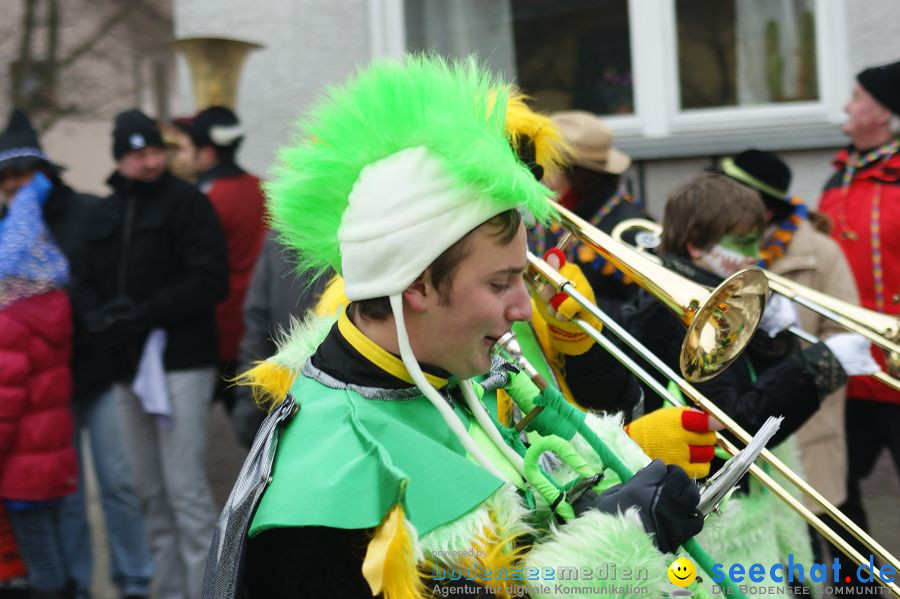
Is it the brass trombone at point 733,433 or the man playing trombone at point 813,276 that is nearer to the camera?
the brass trombone at point 733,433

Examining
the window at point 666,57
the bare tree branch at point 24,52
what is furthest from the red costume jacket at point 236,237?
the bare tree branch at point 24,52

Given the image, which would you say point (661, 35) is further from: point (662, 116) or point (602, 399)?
point (602, 399)

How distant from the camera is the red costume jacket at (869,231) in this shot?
438 centimetres

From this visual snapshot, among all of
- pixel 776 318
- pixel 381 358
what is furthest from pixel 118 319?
pixel 381 358

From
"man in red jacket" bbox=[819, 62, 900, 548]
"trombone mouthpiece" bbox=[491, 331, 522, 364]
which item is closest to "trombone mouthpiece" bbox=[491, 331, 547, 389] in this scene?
"trombone mouthpiece" bbox=[491, 331, 522, 364]

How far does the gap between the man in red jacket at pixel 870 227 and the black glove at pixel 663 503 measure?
8.36 ft

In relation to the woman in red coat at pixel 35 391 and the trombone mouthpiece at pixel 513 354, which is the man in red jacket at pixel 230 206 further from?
the trombone mouthpiece at pixel 513 354

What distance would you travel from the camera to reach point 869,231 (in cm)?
450

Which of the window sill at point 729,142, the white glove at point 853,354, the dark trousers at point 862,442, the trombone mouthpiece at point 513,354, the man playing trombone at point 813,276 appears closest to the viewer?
the trombone mouthpiece at point 513,354

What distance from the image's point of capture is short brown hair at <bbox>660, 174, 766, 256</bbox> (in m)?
3.56

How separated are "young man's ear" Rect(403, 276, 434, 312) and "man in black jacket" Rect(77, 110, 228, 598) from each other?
2822 millimetres

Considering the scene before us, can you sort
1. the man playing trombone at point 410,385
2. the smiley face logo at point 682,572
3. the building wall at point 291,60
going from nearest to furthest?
the man playing trombone at point 410,385 < the smiley face logo at point 682,572 < the building wall at point 291,60

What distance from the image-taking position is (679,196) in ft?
12.0

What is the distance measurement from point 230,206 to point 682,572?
141 inches
